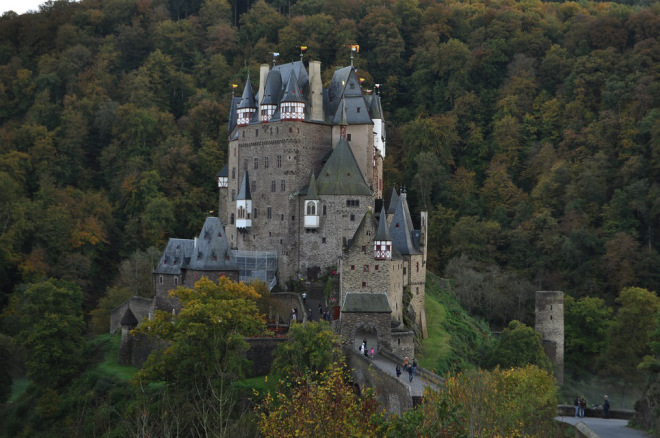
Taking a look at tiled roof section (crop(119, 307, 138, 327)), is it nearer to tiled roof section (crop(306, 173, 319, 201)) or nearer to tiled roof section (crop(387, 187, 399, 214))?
tiled roof section (crop(306, 173, 319, 201))

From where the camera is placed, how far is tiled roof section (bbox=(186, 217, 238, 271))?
5897cm

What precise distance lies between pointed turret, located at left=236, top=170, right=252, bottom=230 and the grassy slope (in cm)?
1308

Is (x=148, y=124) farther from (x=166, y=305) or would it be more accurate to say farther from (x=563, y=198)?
(x=563, y=198)

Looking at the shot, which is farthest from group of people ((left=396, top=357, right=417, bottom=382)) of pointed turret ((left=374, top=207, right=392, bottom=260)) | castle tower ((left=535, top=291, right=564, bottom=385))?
castle tower ((left=535, top=291, right=564, bottom=385))

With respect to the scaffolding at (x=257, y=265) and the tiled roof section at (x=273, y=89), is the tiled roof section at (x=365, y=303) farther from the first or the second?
the tiled roof section at (x=273, y=89)

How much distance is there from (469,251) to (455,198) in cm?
811

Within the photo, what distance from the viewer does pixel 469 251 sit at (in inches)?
2945

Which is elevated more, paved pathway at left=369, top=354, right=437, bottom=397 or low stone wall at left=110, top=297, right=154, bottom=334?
low stone wall at left=110, top=297, right=154, bottom=334

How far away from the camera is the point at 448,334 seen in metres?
59.9

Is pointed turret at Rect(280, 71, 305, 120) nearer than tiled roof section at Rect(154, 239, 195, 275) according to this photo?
No

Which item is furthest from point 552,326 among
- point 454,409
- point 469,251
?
point 454,409

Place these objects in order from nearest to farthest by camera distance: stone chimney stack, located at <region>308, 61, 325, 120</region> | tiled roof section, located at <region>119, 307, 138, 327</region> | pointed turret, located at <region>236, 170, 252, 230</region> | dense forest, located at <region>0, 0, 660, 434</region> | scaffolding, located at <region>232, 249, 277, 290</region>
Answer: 1. tiled roof section, located at <region>119, 307, 138, 327</region>
2. scaffolding, located at <region>232, 249, 277, 290</region>
3. stone chimney stack, located at <region>308, 61, 325, 120</region>
4. pointed turret, located at <region>236, 170, 252, 230</region>
5. dense forest, located at <region>0, 0, 660, 434</region>

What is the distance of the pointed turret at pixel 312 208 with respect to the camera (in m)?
59.8

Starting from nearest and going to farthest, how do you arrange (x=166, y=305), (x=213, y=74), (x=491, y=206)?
1. (x=166, y=305)
2. (x=491, y=206)
3. (x=213, y=74)
